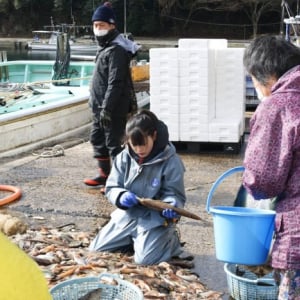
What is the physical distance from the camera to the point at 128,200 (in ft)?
15.1

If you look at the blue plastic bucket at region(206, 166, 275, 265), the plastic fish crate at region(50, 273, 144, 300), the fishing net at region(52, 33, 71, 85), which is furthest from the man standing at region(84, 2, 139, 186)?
the fishing net at region(52, 33, 71, 85)

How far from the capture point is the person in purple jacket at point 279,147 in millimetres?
2705

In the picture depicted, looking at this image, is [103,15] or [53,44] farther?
[53,44]

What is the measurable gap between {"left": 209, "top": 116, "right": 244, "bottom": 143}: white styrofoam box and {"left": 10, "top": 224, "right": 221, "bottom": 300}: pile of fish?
3585mm

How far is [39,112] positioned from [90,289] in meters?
8.75

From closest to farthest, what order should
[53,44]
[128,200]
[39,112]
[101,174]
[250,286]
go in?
1. [250,286]
2. [128,200]
3. [101,174]
4. [39,112]
5. [53,44]

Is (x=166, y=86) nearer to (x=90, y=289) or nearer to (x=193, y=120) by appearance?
(x=193, y=120)

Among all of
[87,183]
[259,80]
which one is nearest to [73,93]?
[87,183]

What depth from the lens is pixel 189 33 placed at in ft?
177

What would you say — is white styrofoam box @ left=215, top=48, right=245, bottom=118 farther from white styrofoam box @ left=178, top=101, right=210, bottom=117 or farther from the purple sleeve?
the purple sleeve

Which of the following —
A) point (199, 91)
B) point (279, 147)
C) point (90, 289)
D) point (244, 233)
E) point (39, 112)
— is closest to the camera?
→ point (279, 147)

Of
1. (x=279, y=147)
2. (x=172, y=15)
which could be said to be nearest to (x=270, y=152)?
(x=279, y=147)

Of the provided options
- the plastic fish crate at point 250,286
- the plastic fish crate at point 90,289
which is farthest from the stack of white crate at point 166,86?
the plastic fish crate at point 90,289

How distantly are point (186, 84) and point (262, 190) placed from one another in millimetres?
5622
